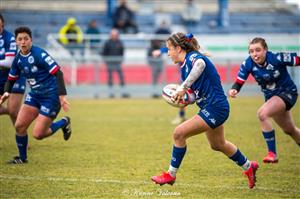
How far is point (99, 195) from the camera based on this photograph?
713cm

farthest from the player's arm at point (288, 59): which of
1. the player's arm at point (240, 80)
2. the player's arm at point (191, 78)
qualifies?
the player's arm at point (191, 78)

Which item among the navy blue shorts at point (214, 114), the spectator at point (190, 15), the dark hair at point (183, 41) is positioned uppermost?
the dark hair at point (183, 41)

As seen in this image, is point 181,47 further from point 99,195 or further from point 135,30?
point 135,30

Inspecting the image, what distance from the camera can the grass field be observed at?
7.39 meters

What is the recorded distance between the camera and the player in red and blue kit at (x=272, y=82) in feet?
30.3

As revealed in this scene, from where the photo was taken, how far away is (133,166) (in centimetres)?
916

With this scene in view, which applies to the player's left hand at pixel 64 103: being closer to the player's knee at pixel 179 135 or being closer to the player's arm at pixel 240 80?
the player's knee at pixel 179 135

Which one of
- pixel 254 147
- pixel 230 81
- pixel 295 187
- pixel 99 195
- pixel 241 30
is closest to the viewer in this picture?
pixel 99 195

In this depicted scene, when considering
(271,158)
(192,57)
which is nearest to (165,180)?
(192,57)

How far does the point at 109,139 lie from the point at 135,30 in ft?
40.7

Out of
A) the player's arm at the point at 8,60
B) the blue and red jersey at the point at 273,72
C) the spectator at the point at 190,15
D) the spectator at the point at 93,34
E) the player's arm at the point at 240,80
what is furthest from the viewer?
the spectator at the point at 190,15

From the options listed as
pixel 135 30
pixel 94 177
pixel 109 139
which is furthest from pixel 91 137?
pixel 135 30

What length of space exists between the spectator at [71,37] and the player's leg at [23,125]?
13284mm

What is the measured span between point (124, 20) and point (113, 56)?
2.65 metres
